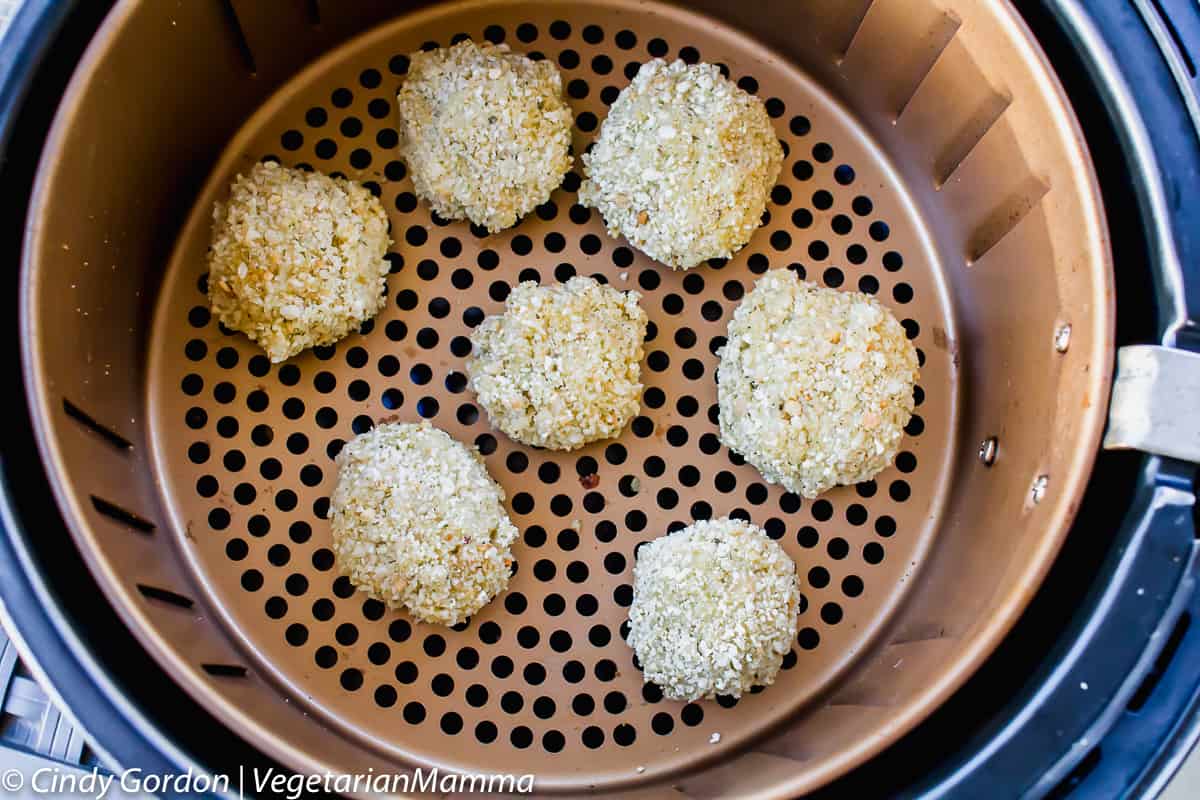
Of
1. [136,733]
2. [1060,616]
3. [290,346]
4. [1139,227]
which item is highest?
[1139,227]

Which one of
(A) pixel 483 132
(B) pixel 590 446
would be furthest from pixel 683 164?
(B) pixel 590 446

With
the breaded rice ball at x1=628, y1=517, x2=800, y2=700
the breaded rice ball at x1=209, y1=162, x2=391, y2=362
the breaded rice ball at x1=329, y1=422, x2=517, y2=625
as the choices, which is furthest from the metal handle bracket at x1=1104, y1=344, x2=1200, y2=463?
the breaded rice ball at x1=209, y1=162, x2=391, y2=362

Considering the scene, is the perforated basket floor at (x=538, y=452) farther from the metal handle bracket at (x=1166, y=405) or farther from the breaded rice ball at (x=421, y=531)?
the metal handle bracket at (x=1166, y=405)

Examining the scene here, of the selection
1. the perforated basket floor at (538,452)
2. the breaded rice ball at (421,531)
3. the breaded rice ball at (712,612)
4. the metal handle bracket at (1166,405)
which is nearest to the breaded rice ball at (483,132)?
the perforated basket floor at (538,452)

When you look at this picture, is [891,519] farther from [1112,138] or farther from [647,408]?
[1112,138]

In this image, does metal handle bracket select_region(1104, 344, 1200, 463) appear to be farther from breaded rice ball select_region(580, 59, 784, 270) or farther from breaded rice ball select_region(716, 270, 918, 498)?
breaded rice ball select_region(580, 59, 784, 270)

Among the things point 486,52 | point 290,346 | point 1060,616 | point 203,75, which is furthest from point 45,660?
point 1060,616

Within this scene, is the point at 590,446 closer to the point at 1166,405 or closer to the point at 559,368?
the point at 559,368
